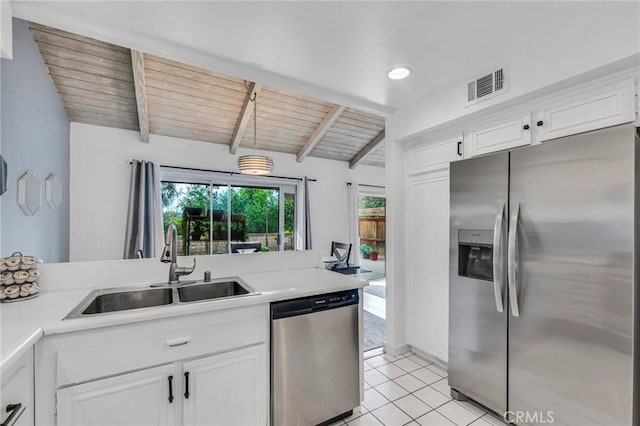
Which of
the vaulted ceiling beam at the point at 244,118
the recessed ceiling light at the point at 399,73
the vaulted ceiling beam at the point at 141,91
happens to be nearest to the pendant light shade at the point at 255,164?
the vaulted ceiling beam at the point at 244,118

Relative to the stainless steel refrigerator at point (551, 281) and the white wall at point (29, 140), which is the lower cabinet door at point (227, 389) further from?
the white wall at point (29, 140)

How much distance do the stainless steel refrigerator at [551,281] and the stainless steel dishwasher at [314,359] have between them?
0.85 metres

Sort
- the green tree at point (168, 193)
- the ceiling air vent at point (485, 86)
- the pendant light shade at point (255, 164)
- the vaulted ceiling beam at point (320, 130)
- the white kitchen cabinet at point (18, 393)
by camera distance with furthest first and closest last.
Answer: the green tree at point (168, 193), the vaulted ceiling beam at point (320, 130), the pendant light shade at point (255, 164), the ceiling air vent at point (485, 86), the white kitchen cabinet at point (18, 393)

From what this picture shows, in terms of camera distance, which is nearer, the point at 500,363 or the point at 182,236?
the point at 500,363

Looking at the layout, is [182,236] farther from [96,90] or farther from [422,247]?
[422,247]

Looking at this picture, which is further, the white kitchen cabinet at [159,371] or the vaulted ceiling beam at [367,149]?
the vaulted ceiling beam at [367,149]

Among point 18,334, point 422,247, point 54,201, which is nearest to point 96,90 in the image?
point 54,201

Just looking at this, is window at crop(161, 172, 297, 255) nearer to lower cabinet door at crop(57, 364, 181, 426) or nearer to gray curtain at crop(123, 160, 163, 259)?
gray curtain at crop(123, 160, 163, 259)

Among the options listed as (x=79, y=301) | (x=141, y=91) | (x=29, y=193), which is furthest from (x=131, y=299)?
(x=141, y=91)

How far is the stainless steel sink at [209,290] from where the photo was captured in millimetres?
1877

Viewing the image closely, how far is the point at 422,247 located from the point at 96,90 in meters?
4.03

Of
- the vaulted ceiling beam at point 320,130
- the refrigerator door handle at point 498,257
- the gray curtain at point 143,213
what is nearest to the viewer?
the refrigerator door handle at point 498,257

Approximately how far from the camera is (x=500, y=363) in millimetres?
1873

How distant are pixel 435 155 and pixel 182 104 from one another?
10.6 feet
